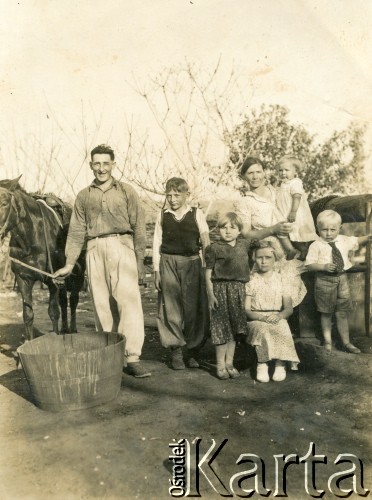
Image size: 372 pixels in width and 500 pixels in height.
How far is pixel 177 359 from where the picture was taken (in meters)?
4.45

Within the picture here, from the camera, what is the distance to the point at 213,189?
7.15 m

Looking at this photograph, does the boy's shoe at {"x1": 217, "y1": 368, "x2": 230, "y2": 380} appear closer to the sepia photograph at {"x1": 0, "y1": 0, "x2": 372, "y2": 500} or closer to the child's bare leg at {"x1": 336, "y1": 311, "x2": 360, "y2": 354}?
the sepia photograph at {"x1": 0, "y1": 0, "x2": 372, "y2": 500}

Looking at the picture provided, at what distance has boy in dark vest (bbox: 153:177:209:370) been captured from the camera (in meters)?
4.34

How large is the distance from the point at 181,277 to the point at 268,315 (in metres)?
0.88

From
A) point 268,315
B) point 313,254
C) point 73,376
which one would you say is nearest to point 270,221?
point 313,254

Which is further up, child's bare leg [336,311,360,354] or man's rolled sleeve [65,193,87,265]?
man's rolled sleeve [65,193,87,265]

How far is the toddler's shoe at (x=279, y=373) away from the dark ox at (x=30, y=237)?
7.20 ft

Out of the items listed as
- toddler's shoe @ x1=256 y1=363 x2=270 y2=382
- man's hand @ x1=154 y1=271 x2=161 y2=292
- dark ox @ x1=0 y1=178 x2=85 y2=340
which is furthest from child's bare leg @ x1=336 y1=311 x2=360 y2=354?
dark ox @ x1=0 y1=178 x2=85 y2=340

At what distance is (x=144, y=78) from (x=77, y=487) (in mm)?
4268

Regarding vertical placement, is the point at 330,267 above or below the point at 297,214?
below

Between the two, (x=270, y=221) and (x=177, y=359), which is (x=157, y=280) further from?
(x=270, y=221)

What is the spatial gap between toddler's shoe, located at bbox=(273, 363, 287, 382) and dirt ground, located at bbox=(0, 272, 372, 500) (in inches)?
2.5

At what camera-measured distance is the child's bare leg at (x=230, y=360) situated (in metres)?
4.11

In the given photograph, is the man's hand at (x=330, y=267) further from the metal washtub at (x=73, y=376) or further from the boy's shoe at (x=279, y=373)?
the metal washtub at (x=73, y=376)
